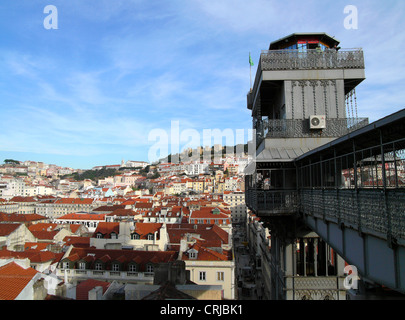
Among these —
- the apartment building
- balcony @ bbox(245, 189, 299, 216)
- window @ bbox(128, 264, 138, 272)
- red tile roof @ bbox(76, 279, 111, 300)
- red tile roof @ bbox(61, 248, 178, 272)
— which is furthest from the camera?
the apartment building

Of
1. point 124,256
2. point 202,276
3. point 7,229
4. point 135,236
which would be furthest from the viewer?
point 7,229

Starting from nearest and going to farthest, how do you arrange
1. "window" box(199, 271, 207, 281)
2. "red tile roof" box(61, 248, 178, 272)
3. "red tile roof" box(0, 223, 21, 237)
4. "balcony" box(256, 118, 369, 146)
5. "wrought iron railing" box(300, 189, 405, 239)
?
1. "wrought iron railing" box(300, 189, 405, 239)
2. "balcony" box(256, 118, 369, 146)
3. "red tile roof" box(61, 248, 178, 272)
4. "window" box(199, 271, 207, 281)
5. "red tile roof" box(0, 223, 21, 237)

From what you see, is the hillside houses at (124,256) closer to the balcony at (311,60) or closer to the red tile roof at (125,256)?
the red tile roof at (125,256)

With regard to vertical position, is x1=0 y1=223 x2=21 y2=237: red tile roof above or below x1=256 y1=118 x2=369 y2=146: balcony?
below

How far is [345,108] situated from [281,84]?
2.44 meters

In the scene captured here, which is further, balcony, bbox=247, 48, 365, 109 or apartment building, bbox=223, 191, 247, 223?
apartment building, bbox=223, 191, 247, 223

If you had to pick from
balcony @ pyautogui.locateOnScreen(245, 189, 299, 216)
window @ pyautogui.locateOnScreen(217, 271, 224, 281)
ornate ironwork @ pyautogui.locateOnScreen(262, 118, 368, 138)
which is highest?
ornate ironwork @ pyautogui.locateOnScreen(262, 118, 368, 138)

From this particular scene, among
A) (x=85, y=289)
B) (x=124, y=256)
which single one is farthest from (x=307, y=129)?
(x=124, y=256)

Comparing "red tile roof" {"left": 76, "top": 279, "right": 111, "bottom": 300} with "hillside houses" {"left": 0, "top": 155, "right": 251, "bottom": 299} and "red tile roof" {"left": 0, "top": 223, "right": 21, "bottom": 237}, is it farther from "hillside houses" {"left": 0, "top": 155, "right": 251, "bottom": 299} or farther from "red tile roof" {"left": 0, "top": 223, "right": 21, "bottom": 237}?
"red tile roof" {"left": 0, "top": 223, "right": 21, "bottom": 237}

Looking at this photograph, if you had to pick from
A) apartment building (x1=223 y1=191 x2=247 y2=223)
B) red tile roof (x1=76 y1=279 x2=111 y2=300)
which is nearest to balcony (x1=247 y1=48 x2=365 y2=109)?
red tile roof (x1=76 y1=279 x2=111 y2=300)

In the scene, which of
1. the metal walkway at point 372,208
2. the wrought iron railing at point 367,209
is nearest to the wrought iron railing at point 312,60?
the metal walkway at point 372,208

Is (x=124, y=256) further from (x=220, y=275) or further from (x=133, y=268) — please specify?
(x=220, y=275)

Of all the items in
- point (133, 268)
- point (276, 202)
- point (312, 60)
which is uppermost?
point (312, 60)
